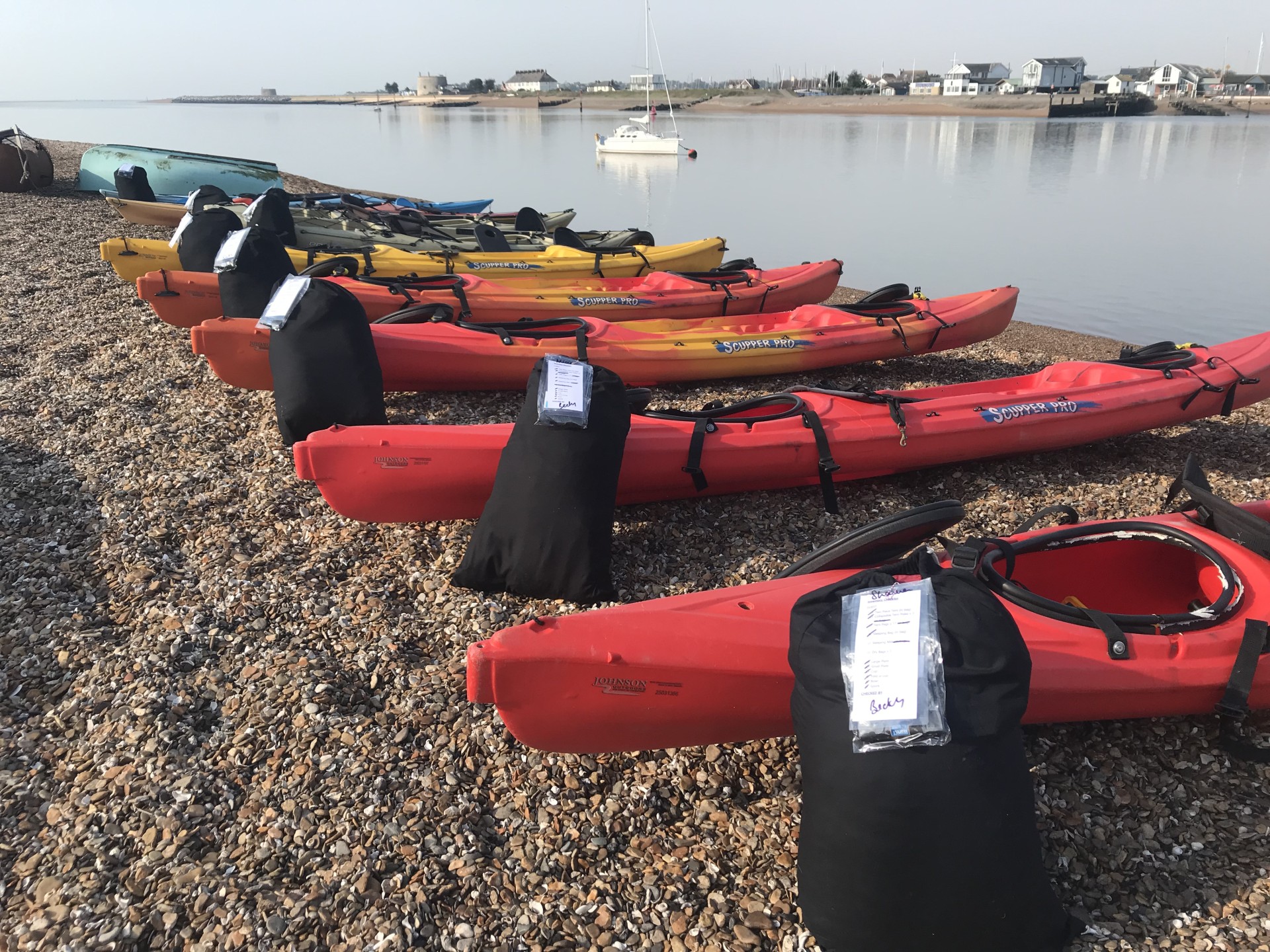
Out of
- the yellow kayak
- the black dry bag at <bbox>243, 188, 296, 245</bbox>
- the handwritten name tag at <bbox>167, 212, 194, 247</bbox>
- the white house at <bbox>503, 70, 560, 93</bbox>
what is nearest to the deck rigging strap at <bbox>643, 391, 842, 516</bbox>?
the yellow kayak

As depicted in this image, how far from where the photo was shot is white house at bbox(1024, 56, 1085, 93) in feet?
220

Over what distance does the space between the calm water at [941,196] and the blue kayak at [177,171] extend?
6424mm

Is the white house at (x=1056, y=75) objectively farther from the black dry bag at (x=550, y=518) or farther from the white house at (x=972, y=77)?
the black dry bag at (x=550, y=518)

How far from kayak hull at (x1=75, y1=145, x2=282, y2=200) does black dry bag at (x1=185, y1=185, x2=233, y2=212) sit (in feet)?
11.7

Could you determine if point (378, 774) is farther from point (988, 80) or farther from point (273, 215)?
point (988, 80)

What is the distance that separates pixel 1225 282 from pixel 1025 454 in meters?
8.95

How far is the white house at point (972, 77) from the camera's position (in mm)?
76188

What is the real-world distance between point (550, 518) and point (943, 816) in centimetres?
178

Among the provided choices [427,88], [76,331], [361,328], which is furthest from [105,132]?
[427,88]

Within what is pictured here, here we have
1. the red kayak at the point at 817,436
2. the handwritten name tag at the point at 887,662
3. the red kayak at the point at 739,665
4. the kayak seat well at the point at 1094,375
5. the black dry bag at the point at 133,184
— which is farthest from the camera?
the black dry bag at the point at 133,184

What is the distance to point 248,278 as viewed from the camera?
17.8 ft

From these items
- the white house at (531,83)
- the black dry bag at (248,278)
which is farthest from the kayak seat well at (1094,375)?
the white house at (531,83)

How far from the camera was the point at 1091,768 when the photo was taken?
241 centimetres

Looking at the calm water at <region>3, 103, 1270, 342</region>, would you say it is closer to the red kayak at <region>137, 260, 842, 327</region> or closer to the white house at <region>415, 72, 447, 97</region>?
the red kayak at <region>137, 260, 842, 327</region>
